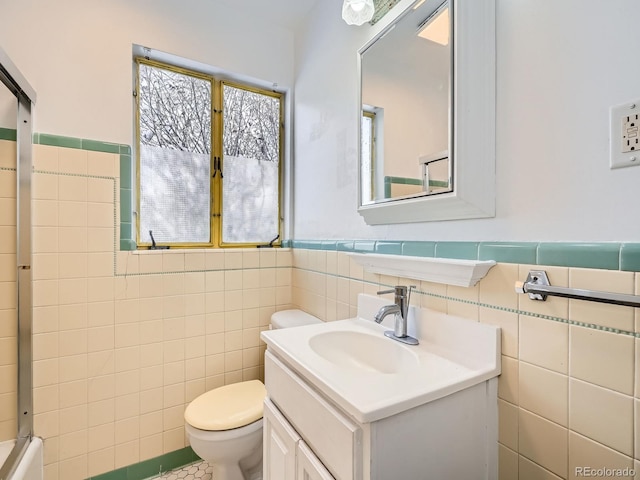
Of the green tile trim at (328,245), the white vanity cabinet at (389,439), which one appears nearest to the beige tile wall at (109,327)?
the green tile trim at (328,245)

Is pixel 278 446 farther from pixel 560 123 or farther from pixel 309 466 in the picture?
pixel 560 123

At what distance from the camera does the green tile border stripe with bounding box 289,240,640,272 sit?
641 millimetres

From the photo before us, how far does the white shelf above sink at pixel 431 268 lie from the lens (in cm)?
87

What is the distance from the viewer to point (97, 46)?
152cm

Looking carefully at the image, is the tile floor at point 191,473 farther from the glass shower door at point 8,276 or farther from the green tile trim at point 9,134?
the green tile trim at point 9,134

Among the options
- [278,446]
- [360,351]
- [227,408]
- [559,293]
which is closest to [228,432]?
[227,408]

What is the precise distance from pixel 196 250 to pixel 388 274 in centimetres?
113

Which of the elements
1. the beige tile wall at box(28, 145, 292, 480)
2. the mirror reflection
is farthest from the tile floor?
the mirror reflection

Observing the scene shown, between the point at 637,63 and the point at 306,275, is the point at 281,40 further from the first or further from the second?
the point at 637,63

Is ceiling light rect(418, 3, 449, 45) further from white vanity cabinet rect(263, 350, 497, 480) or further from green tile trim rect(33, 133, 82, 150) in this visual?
green tile trim rect(33, 133, 82, 150)

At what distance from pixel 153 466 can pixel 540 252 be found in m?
2.03

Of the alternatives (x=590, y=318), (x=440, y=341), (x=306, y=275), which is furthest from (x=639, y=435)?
(x=306, y=275)

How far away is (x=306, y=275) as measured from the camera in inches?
73.2

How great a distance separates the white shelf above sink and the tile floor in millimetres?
1432
